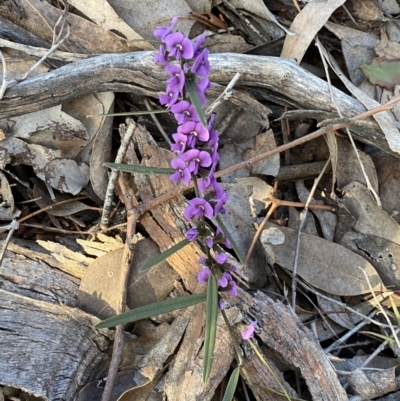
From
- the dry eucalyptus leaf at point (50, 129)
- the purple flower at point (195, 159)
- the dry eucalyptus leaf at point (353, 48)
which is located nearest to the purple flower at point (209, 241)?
the purple flower at point (195, 159)

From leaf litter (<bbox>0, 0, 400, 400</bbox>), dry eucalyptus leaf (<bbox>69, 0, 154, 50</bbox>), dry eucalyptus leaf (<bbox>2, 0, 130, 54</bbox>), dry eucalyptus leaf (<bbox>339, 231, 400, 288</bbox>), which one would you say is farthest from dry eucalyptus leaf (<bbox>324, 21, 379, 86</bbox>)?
dry eucalyptus leaf (<bbox>2, 0, 130, 54</bbox>)

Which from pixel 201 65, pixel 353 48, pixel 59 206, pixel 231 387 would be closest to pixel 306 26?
pixel 353 48

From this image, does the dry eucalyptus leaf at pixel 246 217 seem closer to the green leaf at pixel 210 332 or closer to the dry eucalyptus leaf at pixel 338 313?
the dry eucalyptus leaf at pixel 338 313

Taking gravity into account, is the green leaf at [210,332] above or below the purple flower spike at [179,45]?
below

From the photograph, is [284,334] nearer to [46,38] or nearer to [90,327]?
[90,327]

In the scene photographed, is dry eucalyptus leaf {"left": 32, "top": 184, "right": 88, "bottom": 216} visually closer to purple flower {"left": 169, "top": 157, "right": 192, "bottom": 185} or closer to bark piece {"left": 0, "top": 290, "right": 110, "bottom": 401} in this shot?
bark piece {"left": 0, "top": 290, "right": 110, "bottom": 401}

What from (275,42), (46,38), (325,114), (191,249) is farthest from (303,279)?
(46,38)

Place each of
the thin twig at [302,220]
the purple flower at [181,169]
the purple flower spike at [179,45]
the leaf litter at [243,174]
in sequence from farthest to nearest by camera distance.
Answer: the thin twig at [302,220] < the leaf litter at [243,174] < the purple flower at [181,169] < the purple flower spike at [179,45]
